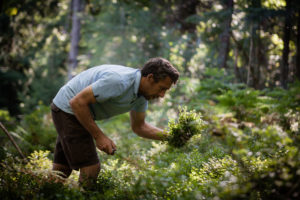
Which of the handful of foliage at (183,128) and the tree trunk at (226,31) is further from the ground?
the tree trunk at (226,31)

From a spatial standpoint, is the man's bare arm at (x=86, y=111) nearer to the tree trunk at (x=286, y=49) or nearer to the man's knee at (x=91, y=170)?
the man's knee at (x=91, y=170)

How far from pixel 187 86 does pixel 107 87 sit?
4130 millimetres

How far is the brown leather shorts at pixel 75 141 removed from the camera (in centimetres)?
297

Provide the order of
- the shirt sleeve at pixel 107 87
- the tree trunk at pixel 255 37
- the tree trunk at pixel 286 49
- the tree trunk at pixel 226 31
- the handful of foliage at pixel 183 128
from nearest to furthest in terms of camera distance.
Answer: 1. the shirt sleeve at pixel 107 87
2. the handful of foliage at pixel 183 128
3. the tree trunk at pixel 255 37
4. the tree trunk at pixel 286 49
5. the tree trunk at pixel 226 31

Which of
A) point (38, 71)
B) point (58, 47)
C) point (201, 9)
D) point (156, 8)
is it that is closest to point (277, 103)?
point (201, 9)

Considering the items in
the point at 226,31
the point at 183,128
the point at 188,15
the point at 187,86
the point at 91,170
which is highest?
the point at 188,15

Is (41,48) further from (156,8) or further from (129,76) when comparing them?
(129,76)

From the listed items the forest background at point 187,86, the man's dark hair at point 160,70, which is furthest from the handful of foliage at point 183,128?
the man's dark hair at point 160,70

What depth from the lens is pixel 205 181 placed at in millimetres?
2570

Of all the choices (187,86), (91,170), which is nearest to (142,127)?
(91,170)

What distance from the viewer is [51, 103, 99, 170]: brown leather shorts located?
2973mm

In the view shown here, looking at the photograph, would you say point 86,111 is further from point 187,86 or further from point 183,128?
point 187,86

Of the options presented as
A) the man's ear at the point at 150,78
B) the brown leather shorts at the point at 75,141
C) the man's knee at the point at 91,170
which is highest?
the man's ear at the point at 150,78

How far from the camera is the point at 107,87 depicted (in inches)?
106
